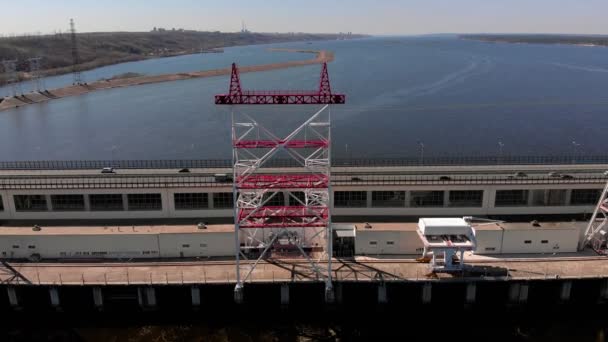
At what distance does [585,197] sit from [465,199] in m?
9.71

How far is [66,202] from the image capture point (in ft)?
128

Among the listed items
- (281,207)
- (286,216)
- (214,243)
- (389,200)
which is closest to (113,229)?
(214,243)

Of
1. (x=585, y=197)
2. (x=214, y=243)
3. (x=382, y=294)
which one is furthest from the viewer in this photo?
(x=585, y=197)

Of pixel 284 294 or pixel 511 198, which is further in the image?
pixel 511 198

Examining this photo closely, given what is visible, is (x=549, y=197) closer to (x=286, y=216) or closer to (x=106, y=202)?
(x=286, y=216)

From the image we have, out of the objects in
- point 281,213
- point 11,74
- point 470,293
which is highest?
point 11,74

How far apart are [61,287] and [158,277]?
624 centimetres

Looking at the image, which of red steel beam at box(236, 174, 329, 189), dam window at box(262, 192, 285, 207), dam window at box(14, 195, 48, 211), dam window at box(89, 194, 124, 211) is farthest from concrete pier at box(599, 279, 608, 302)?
dam window at box(14, 195, 48, 211)

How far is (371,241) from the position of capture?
34875 millimetres

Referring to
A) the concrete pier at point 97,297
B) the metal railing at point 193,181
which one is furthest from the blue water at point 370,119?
the concrete pier at point 97,297

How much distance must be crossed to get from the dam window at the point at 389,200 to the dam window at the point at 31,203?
25942 millimetres

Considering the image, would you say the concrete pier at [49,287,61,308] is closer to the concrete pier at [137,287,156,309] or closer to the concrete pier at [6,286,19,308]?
the concrete pier at [6,286,19,308]

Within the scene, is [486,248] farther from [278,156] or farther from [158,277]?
[278,156]

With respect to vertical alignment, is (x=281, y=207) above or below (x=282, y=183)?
below
